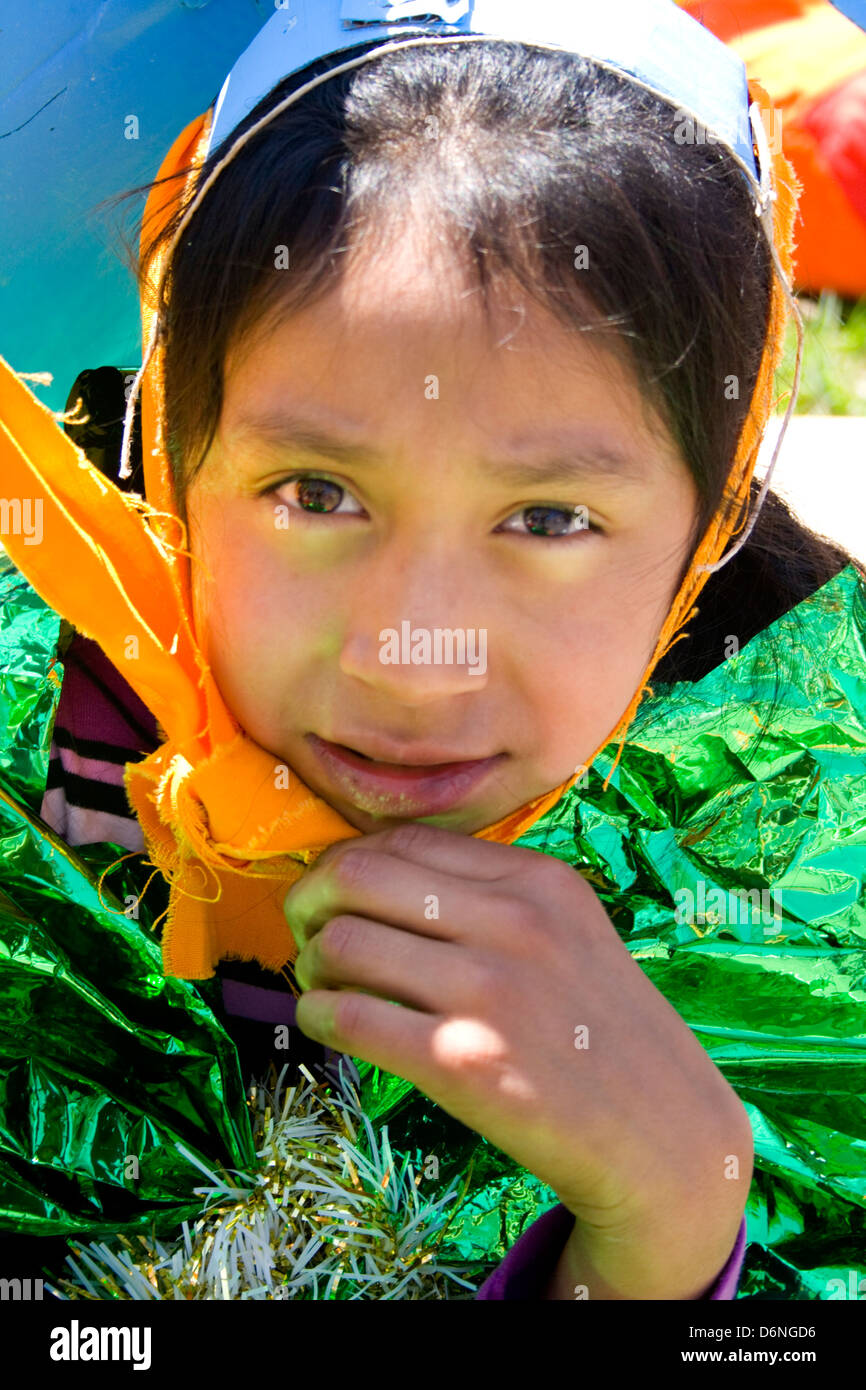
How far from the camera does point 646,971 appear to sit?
1.38 meters

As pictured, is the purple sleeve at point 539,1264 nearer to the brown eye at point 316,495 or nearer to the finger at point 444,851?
the finger at point 444,851

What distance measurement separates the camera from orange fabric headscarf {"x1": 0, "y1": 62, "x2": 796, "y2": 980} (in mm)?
1084

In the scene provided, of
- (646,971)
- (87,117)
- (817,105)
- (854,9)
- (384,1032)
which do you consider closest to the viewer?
(384,1032)

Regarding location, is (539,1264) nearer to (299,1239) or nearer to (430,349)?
(299,1239)

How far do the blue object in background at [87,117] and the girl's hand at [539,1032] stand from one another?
135 cm

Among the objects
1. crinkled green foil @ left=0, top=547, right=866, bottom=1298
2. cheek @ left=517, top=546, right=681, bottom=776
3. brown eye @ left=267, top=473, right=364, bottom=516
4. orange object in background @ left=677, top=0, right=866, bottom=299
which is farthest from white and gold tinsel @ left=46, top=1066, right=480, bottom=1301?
orange object in background @ left=677, top=0, right=866, bottom=299

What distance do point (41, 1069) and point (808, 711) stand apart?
846mm

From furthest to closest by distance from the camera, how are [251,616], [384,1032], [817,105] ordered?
[817,105] < [251,616] < [384,1032]

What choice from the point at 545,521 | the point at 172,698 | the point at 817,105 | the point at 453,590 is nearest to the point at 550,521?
the point at 545,521

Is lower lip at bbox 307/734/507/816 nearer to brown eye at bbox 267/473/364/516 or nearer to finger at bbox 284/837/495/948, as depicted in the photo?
finger at bbox 284/837/495/948

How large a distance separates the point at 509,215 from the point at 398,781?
1.37 ft

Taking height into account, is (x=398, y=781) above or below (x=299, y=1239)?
above

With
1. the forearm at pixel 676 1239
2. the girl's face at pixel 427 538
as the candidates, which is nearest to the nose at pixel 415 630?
the girl's face at pixel 427 538
